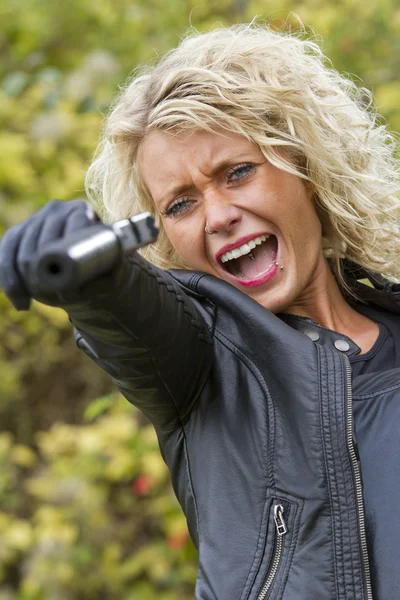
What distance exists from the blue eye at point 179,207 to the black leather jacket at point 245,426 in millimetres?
215

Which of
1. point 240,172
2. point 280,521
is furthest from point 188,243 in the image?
point 280,521

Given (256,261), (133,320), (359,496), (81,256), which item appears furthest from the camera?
(256,261)

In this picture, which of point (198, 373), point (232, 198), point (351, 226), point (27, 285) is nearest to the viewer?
point (27, 285)

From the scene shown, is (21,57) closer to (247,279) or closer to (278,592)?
(247,279)

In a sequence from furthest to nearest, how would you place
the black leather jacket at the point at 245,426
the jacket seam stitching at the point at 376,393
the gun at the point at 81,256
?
the jacket seam stitching at the point at 376,393 → the black leather jacket at the point at 245,426 → the gun at the point at 81,256

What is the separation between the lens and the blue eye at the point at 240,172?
169cm

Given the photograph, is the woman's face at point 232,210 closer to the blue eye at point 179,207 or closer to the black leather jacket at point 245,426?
the blue eye at point 179,207

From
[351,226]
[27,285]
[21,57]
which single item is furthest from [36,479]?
[27,285]

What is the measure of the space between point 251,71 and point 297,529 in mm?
955

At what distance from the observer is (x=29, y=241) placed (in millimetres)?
1063

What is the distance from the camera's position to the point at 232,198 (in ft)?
5.50

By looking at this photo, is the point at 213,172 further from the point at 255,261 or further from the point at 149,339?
the point at 149,339

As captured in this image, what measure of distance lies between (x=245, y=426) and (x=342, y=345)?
1.07ft

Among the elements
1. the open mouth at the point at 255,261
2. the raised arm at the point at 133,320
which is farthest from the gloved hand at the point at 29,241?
the open mouth at the point at 255,261
